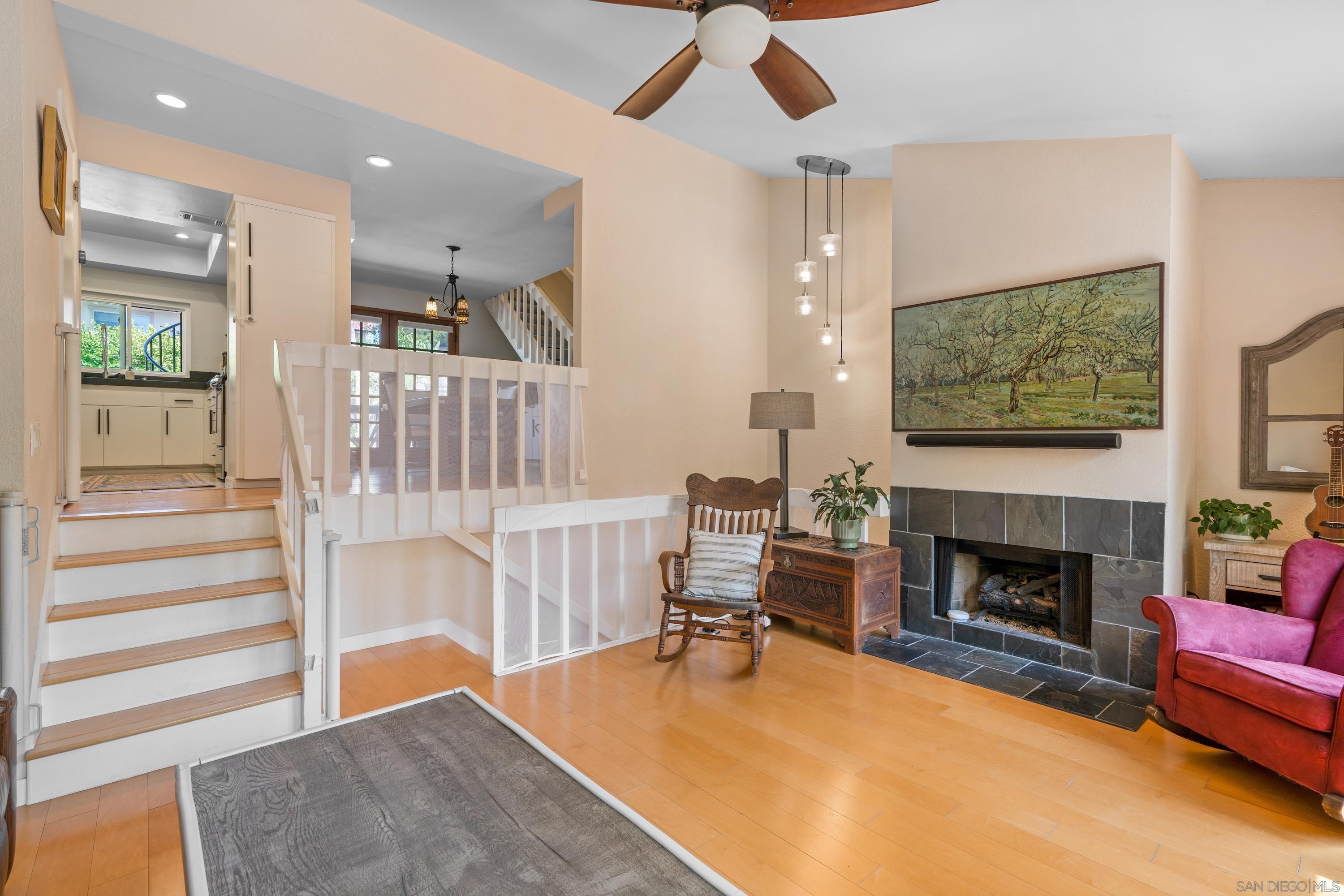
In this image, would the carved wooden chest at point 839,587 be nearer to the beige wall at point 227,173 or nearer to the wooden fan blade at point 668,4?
the wooden fan blade at point 668,4

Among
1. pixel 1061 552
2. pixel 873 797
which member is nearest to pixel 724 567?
pixel 873 797

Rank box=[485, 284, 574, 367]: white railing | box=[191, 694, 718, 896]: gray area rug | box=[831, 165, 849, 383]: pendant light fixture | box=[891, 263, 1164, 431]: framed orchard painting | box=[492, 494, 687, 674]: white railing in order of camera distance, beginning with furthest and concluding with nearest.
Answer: box=[485, 284, 574, 367]: white railing, box=[831, 165, 849, 383]: pendant light fixture, box=[492, 494, 687, 674]: white railing, box=[891, 263, 1164, 431]: framed orchard painting, box=[191, 694, 718, 896]: gray area rug

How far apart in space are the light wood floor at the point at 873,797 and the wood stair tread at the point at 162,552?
0.87 m

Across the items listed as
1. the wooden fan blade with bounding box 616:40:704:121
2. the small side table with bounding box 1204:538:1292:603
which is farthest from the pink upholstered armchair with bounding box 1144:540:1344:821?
the wooden fan blade with bounding box 616:40:704:121

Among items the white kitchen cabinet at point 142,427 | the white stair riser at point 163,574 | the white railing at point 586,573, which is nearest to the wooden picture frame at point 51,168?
the white stair riser at point 163,574

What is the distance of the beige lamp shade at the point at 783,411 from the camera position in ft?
13.7

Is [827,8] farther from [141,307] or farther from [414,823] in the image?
[141,307]

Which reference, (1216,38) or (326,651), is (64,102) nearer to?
(326,651)

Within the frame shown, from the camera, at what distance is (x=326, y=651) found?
8.95 feet

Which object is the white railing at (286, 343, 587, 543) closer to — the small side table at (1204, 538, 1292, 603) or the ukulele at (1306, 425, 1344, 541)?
the small side table at (1204, 538, 1292, 603)

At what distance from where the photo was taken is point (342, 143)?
4.04 m

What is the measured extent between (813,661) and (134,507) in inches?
143

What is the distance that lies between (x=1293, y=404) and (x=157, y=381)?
A: 28.8ft

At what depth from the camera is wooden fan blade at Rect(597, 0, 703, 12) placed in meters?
2.16
